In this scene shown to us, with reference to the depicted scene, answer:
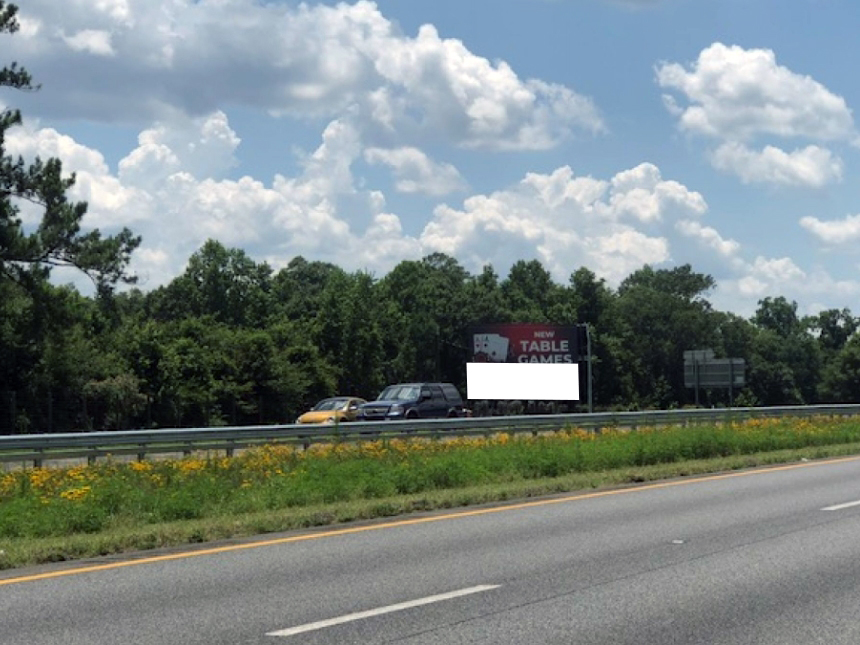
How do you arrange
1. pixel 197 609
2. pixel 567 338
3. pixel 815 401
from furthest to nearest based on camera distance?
pixel 815 401, pixel 567 338, pixel 197 609

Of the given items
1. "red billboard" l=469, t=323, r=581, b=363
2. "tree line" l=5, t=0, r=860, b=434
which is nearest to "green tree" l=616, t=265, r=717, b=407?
"tree line" l=5, t=0, r=860, b=434

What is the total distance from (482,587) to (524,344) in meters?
52.3

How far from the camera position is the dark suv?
42375mm

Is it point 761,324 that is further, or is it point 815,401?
point 761,324

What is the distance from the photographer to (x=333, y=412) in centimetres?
4378

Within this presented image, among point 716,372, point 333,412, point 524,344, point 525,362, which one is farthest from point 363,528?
point 524,344

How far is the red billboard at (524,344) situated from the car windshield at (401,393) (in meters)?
16.9

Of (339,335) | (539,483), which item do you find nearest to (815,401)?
(339,335)

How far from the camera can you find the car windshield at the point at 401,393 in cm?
4394

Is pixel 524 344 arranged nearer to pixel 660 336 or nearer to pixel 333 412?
pixel 333 412

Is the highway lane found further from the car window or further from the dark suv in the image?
the car window

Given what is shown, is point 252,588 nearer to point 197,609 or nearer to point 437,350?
point 197,609

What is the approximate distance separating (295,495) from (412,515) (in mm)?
2079

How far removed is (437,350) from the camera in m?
107
